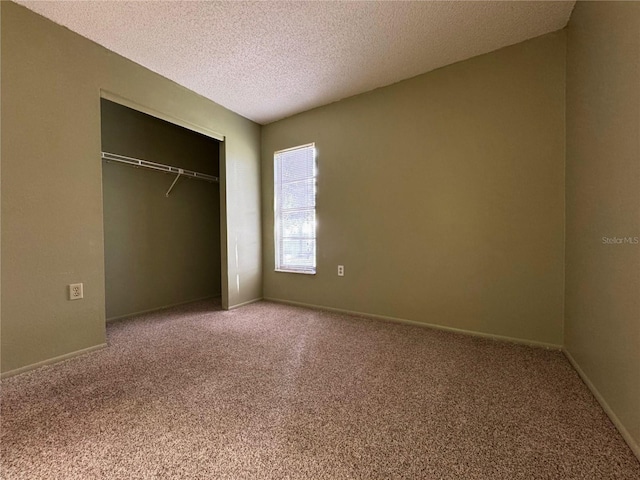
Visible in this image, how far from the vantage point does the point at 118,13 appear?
1771mm

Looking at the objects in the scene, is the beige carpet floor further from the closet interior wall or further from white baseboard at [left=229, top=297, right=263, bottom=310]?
the closet interior wall

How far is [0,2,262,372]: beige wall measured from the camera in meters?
1.66

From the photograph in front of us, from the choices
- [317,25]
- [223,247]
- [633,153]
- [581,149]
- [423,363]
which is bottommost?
[423,363]

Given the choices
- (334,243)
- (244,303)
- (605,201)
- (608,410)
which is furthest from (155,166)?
(608,410)

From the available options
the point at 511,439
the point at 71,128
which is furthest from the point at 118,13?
the point at 511,439

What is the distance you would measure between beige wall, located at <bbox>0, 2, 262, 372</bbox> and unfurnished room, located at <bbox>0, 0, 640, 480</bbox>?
0.04 feet

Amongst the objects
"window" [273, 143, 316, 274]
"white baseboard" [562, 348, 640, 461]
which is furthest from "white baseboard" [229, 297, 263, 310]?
"white baseboard" [562, 348, 640, 461]

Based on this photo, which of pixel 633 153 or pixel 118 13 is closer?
pixel 633 153

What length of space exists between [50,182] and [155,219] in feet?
4.68

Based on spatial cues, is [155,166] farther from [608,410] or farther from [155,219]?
[608,410]

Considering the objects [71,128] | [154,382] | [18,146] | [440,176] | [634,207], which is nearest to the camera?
[634,207]

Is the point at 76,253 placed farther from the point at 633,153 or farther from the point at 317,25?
the point at 633,153

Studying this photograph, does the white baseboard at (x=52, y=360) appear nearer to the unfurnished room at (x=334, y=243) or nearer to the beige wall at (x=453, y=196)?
the unfurnished room at (x=334, y=243)

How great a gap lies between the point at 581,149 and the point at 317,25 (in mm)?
1884
